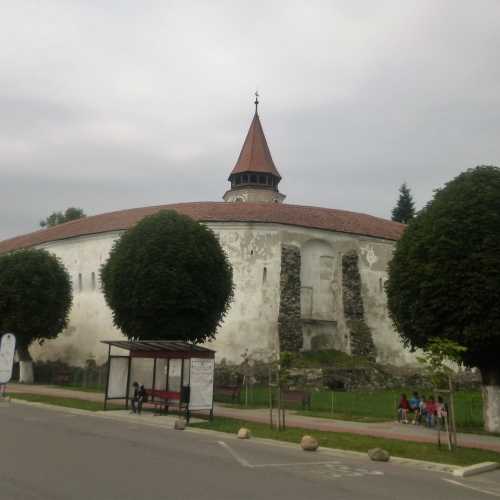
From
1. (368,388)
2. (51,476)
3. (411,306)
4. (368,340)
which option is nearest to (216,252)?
(411,306)

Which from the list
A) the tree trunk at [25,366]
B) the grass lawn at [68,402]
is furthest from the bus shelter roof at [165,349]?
the tree trunk at [25,366]

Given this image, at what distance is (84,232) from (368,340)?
22765 millimetres

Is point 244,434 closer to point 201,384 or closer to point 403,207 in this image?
point 201,384

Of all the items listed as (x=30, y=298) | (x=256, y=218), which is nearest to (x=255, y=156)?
(x=256, y=218)

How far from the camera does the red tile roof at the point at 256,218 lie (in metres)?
40.5

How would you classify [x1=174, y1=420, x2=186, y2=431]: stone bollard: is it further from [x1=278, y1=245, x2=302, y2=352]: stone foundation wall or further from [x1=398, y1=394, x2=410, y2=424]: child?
[x1=278, y1=245, x2=302, y2=352]: stone foundation wall

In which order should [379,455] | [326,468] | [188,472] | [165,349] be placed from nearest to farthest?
[188,472] → [326,468] → [379,455] → [165,349]

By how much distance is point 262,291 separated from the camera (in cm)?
3912

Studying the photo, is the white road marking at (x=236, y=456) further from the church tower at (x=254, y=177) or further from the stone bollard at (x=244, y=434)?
the church tower at (x=254, y=177)

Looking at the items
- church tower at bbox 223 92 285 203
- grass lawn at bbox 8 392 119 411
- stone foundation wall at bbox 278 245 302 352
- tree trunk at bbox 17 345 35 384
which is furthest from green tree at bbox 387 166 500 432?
church tower at bbox 223 92 285 203

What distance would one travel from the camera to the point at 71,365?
1756 inches

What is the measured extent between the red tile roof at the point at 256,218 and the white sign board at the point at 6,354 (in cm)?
1673

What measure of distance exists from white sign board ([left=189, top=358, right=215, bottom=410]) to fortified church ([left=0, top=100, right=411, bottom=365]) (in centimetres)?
1849

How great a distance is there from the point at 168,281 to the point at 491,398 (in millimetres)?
14154
